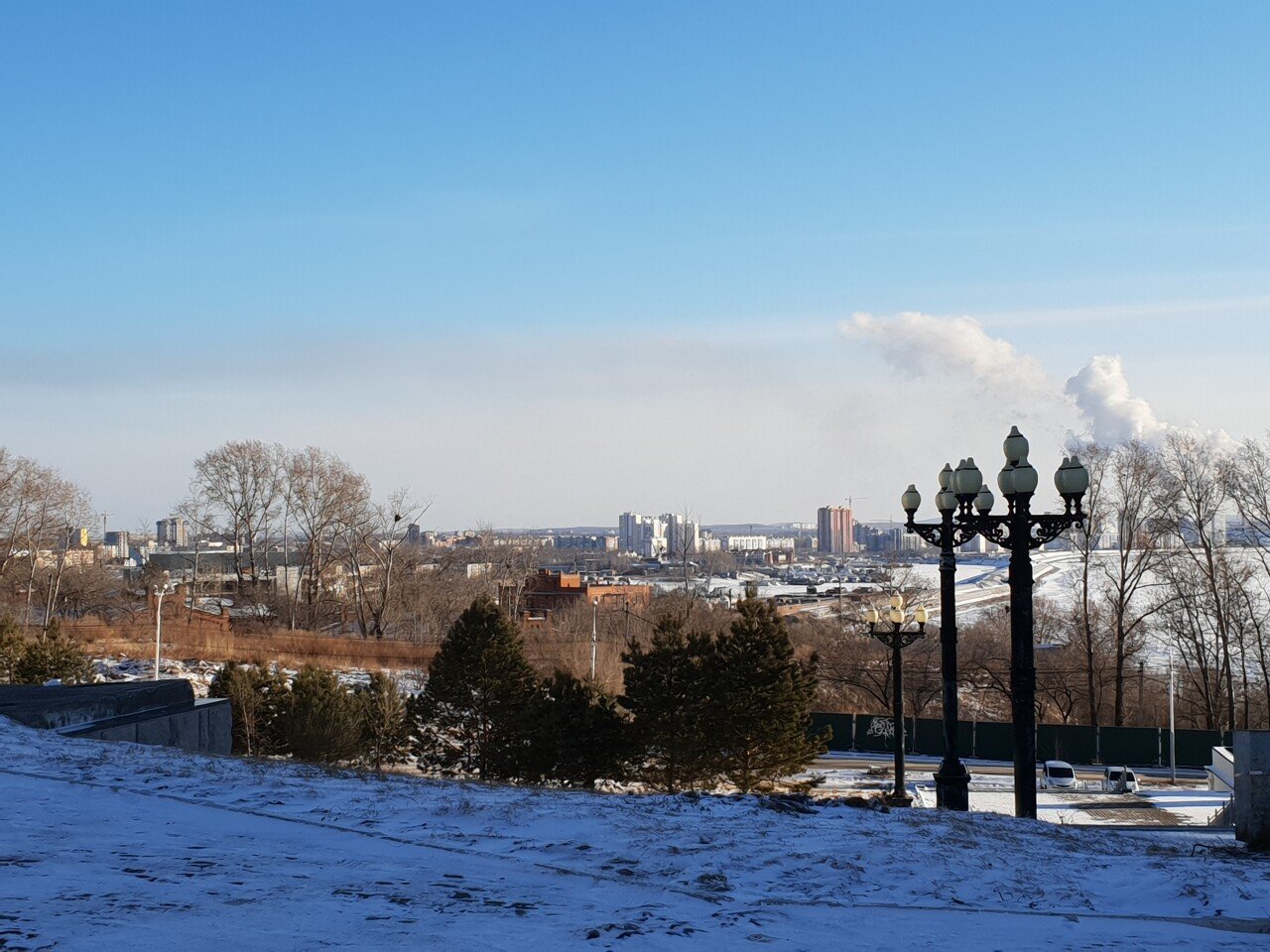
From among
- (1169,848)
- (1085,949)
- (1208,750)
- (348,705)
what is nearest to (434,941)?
(1085,949)

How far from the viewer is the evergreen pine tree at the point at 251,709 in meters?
22.8

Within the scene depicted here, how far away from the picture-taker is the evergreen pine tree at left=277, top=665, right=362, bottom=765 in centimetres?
2103

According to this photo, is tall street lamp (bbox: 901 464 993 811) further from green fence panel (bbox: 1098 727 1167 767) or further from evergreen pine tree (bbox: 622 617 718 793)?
green fence panel (bbox: 1098 727 1167 767)

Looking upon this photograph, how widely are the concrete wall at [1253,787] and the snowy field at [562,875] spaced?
28 cm

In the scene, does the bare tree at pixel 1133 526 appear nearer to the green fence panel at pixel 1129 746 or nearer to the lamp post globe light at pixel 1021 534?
the green fence panel at pixel 1129 746

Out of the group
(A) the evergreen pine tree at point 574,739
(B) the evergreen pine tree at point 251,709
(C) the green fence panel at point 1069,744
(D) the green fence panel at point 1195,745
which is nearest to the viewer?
(A) the evergreen pine tree at point 574,739

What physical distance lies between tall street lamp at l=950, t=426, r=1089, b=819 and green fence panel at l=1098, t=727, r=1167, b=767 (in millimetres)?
27245

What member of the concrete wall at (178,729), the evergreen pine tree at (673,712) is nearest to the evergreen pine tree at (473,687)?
the evergreen pine tree at (673,712)

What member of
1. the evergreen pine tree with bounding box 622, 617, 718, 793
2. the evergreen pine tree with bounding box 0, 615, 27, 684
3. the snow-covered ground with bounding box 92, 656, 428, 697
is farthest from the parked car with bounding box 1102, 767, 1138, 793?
the evergreen pine tree with bounding box 0, 615, 27, 684

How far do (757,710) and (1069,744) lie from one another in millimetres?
20500

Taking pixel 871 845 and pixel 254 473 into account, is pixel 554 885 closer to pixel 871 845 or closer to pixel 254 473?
pixel 871 845

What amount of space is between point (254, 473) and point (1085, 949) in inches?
2399

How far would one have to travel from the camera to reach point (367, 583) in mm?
68562

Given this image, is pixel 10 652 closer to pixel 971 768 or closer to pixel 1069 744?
pixel 971 768
